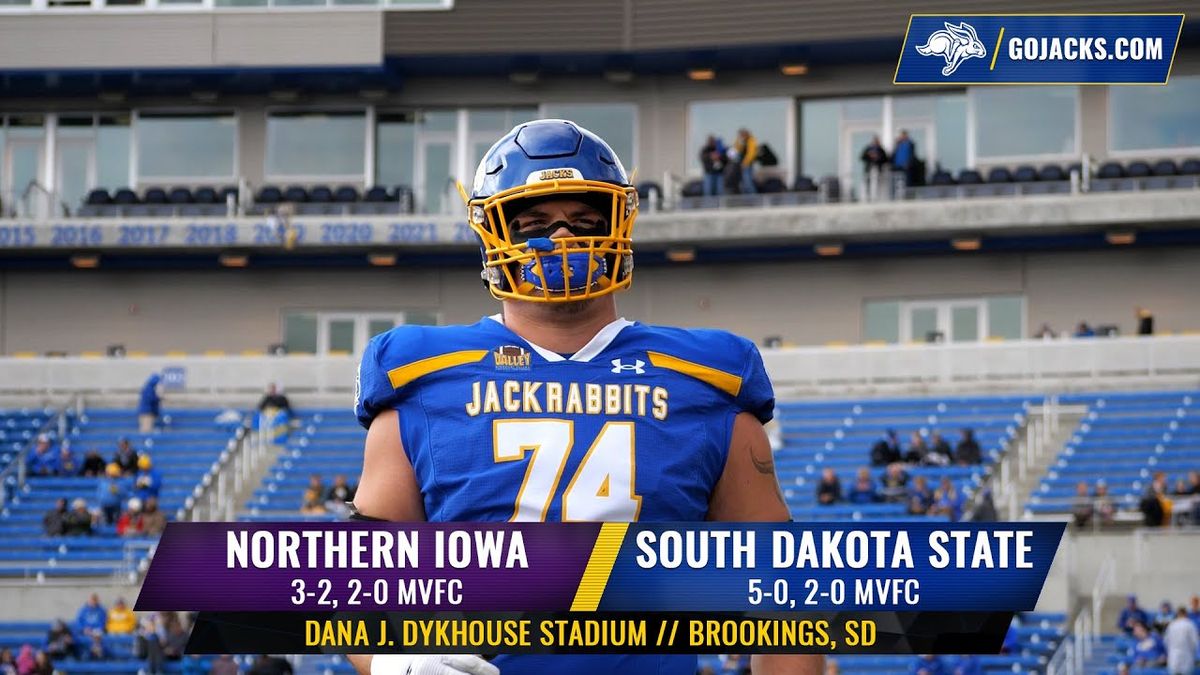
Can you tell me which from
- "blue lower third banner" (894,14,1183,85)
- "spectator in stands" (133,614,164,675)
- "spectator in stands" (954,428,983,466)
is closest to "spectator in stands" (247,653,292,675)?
"spectator in stands" (133,614,164,675)

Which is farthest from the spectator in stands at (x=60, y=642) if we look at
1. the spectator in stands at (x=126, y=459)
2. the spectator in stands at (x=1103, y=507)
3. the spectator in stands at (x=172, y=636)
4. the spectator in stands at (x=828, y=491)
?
the spectator in stands at (x=1103, y=507)

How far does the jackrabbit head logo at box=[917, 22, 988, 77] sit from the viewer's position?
1402cm

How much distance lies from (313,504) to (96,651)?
3427mm

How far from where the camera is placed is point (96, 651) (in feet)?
67.3

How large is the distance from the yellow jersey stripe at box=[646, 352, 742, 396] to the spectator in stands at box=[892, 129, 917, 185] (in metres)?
26.4

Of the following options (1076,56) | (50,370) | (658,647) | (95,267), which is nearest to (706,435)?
(658,647)

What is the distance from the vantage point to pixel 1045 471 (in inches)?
930

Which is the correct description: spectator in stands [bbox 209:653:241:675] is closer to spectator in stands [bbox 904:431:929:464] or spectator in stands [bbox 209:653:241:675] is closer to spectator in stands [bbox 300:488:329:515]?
spectator in stands [bbox 300:488:329:515]

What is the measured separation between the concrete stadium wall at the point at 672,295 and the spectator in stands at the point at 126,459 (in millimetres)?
7577

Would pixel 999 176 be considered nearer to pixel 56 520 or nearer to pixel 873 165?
pixel 873 165

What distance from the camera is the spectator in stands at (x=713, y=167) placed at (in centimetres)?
3070

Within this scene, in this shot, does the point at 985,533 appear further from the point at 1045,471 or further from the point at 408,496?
the point at 1045,471

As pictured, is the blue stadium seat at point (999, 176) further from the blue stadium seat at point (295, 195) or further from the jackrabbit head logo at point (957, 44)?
the jackrabbit head logo at point (957, 44)

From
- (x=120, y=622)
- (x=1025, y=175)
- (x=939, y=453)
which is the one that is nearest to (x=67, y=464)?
(x=120, y=622)
